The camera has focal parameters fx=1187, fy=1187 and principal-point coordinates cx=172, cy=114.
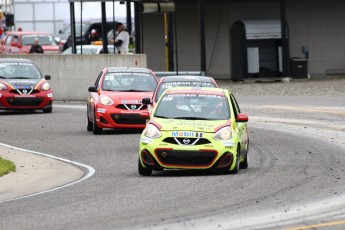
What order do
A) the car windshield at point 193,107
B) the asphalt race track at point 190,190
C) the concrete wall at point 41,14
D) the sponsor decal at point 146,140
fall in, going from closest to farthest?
the asphalt race track at point 190,190 < the sponsor decal at point 146,140 < the car windshield at point 193,107 < the concrete wall at point 41,14

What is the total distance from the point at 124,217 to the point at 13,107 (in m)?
19.5

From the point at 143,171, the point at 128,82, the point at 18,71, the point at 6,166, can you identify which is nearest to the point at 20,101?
the point at 18,71

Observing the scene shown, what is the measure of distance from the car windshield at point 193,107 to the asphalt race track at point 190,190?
893mm

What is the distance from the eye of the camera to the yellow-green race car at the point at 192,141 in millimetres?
17031

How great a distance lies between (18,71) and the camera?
3306cm

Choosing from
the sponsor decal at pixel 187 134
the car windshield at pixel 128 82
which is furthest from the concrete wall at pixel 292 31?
the sponsor decal at pixel 187 134

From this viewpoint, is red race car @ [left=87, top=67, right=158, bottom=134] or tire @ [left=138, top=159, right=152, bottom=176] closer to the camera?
tire @ [left=138, top=159, right=152, bottom=176]

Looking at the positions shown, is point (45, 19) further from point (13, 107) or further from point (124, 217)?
point (124, 217)

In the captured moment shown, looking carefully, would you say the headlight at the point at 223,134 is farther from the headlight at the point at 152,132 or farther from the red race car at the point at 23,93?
the red race car at the point at 23,93

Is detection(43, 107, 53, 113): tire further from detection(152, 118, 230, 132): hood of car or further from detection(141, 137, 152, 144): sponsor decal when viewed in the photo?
detection(141, 137, 152, 144): sponsor decal

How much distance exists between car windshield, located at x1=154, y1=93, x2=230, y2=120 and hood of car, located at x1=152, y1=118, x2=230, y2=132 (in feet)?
0.82

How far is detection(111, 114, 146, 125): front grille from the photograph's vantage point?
84.5 ft

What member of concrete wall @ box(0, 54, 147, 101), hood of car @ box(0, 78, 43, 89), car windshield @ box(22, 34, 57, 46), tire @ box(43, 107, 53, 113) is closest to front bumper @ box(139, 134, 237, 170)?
hood of car @ box(0, 78, 43, 89)

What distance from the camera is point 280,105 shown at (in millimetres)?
34750
